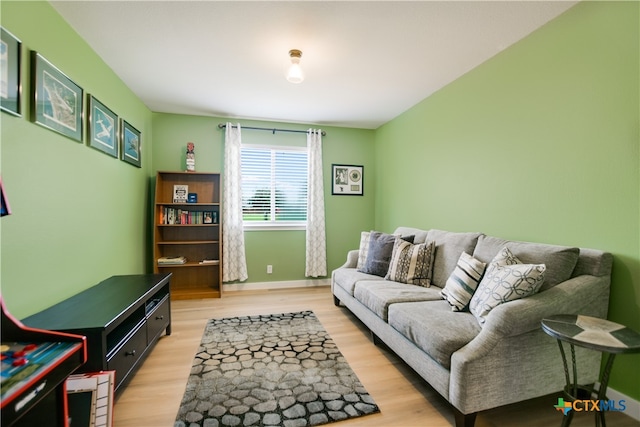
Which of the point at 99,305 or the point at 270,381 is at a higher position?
the point at 99,305

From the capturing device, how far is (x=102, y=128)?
2492mm

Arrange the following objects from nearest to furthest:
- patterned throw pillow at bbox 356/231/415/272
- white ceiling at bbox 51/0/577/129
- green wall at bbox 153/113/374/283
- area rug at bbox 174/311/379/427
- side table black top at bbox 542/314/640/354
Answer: side table black top at bbox 542/314/640/354
area rug at bbox 174/311/379/427
white ceiling at bbox 51/0/577/129
patterned throw pillow at bbox 356/231/415/272
green wall at bbox 153/113/374/283

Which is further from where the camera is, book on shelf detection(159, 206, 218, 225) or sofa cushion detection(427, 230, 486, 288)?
book on shelf detection(159, 206, 218, 225)

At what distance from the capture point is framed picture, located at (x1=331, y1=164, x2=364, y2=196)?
450cm

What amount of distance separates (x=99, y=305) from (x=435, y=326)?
2.10 meters

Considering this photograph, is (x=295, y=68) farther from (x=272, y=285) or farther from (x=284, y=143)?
(x=272, y=285)

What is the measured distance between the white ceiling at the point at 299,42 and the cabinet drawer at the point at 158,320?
2.14 meters

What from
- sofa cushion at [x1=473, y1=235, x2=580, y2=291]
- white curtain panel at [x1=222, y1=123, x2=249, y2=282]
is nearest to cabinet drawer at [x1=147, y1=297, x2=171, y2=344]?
white curtain panel at [x1=222, y1=123, x2=249, y2=282]

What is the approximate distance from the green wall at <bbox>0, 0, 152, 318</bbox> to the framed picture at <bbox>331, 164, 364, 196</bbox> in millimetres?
2733

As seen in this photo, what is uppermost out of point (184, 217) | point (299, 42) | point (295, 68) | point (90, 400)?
point (299, 42)

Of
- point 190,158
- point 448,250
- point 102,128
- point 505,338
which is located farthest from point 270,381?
point 190,158

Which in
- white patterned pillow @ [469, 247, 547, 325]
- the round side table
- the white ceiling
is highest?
the white ceiling

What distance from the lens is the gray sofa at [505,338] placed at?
1.46m

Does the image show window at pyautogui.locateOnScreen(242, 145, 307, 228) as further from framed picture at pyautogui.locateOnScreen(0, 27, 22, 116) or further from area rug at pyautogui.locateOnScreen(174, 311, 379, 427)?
framed picture at pyautogui.locateOnScreen(0, 27, 22, 116)
